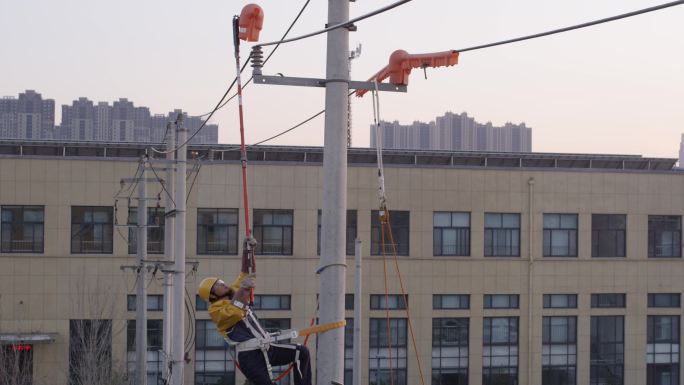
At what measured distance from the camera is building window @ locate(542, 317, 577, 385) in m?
37.9

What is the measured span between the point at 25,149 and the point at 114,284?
18.1 feet

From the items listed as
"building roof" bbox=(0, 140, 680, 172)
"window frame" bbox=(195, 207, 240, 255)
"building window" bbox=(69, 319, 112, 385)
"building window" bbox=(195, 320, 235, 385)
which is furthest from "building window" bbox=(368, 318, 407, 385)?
"building window" bbox=(69, 319, 112, 385)

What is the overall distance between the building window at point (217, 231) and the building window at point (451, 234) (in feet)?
23.3

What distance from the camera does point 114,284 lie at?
114 feet

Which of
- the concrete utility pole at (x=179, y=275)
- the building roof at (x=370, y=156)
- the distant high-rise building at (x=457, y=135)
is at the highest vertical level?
the distant high-rise building at (x=457, y=135)

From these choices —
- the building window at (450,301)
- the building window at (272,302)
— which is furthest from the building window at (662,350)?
the building window at (272,302)

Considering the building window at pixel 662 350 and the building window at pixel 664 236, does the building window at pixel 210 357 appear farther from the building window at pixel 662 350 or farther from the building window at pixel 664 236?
the building window at pixel 664 236

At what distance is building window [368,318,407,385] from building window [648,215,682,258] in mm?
9962

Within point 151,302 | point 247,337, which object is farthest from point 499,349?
point 247,337

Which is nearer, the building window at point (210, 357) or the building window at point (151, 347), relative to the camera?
the building window at point (151, 347)

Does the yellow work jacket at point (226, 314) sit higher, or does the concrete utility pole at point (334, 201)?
the concrete utility pole at point (334, 201)

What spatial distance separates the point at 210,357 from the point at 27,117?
197 feet

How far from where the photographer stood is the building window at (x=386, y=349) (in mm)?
36531

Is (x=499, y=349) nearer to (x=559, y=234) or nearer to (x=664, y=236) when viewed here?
(x=559, y=234)
